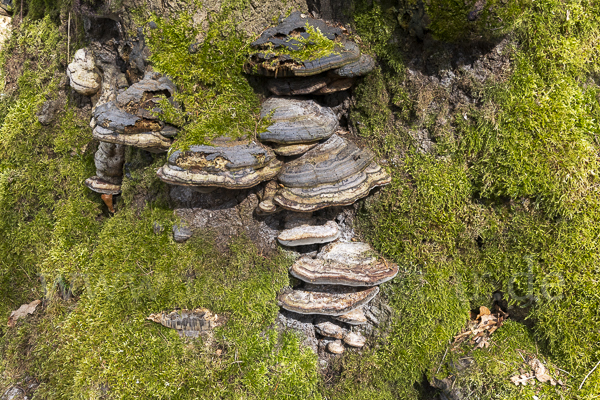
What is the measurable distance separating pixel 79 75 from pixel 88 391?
3.93 m

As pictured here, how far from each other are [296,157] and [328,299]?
1453mm

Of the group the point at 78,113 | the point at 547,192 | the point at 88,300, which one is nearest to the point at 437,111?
the point at 547,192

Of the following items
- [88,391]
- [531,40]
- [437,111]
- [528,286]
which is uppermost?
[531,40]

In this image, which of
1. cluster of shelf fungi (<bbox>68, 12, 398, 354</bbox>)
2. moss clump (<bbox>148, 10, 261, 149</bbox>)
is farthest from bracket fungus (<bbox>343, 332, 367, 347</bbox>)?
moss clump (<bbox>148, 10, 261, 149</bbox>)

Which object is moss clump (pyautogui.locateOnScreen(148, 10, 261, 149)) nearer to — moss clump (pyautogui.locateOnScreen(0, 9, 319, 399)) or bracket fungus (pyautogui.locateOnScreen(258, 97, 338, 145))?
bracket fungus (pyautogui.locateOnScreen(258, 97, 338, 145))

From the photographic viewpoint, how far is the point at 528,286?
3.30 metres

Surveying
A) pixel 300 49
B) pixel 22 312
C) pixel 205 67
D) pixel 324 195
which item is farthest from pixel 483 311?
pixel 22 312

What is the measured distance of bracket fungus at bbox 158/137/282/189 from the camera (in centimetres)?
281

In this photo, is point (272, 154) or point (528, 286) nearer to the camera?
point (272, 154)

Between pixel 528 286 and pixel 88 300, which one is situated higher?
pixel 528 286

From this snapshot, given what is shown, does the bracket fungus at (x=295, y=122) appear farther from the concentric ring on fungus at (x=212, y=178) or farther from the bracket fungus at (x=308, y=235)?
the bracket fungus at (x=308, y=235)

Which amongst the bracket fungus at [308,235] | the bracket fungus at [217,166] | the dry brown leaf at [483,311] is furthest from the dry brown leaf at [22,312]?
the dry brown leaf at [483,311]

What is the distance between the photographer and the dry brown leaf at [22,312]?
4.75m

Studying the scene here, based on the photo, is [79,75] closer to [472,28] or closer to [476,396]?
[472,28]
